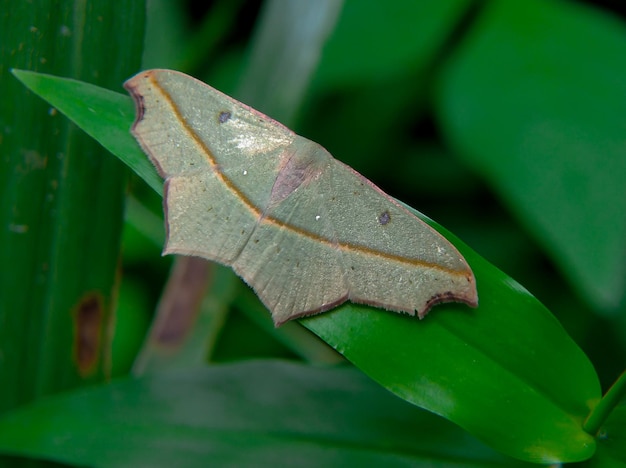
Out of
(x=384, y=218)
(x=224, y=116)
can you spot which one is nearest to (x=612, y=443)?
(x=384, y=218)

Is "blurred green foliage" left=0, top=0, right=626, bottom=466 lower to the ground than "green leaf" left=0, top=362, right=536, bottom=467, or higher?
higher

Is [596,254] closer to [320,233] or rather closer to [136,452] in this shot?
[320,233]

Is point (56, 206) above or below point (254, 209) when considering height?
below

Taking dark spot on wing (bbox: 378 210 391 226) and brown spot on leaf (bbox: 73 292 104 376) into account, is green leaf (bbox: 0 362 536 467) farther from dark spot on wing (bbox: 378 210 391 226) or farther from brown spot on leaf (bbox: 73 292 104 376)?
dark spot on wing (bbox: 378 210 391 226)

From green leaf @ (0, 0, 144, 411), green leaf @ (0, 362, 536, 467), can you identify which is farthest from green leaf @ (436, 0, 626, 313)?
green leaf @ (0, 0, 144, 411)

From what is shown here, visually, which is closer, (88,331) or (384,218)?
(384,218)

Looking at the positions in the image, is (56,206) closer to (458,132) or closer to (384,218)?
(384,218)

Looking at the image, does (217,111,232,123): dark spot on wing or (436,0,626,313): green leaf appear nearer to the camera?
(217,111,232,123): dark spot on wing
